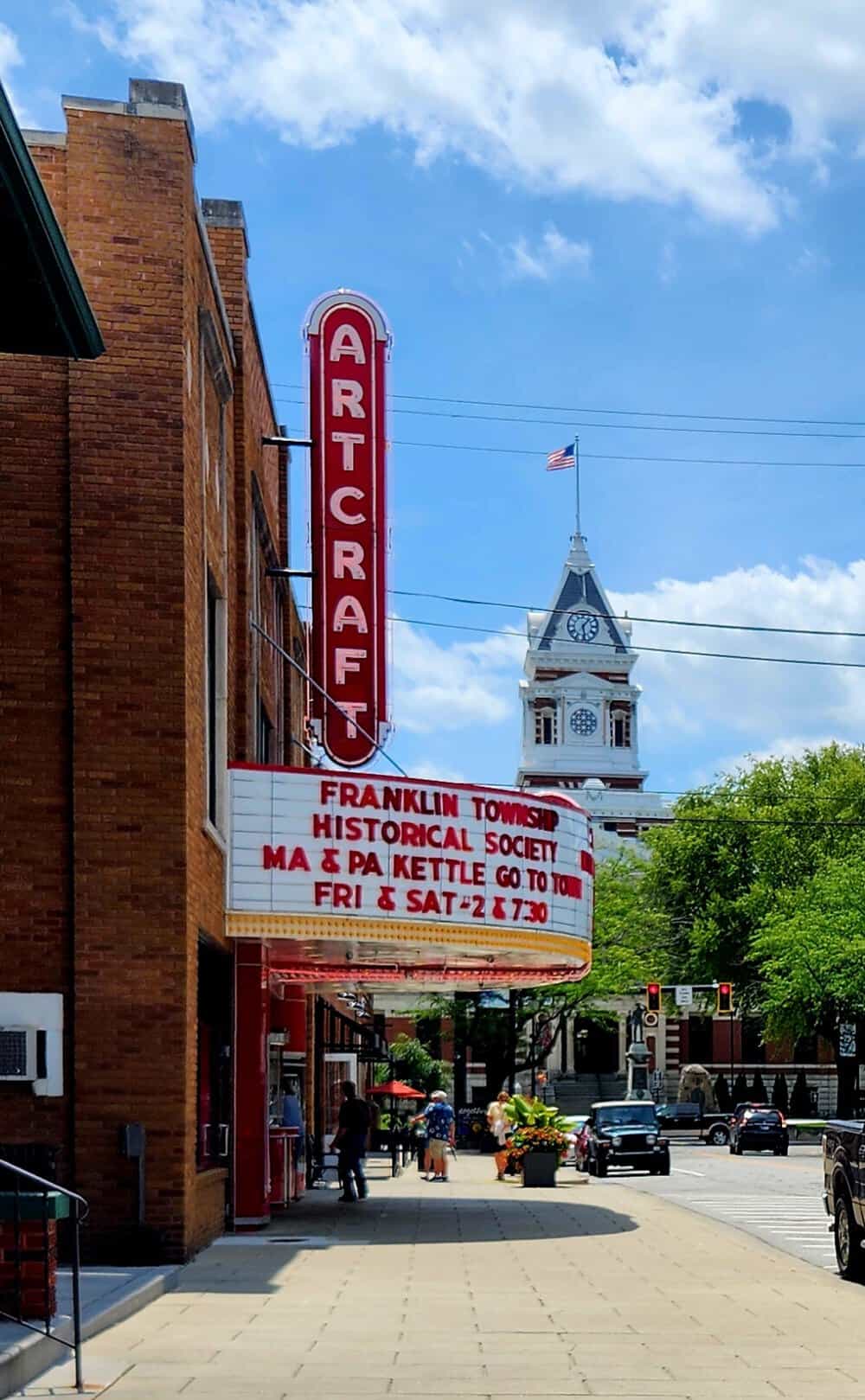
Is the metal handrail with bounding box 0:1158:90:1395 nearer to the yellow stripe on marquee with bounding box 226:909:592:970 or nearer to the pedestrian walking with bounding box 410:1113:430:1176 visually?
the yellow stripe on marquee with bounding box 226:909:592:970

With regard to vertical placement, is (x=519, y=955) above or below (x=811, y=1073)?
above

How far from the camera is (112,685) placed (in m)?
19.0

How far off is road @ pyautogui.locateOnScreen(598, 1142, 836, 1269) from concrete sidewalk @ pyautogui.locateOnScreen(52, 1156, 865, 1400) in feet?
2.75

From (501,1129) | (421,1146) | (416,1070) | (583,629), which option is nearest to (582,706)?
(583,629)

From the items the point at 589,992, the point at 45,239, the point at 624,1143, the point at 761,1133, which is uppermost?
the point at 45,239

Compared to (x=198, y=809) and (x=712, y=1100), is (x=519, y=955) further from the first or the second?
(x=712, y=1100)

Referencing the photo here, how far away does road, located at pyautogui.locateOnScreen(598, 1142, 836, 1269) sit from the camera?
24.6 m

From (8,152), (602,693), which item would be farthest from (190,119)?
(602,693)

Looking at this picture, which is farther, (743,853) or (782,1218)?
(743,853)

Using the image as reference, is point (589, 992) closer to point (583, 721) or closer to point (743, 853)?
point (743, 853)

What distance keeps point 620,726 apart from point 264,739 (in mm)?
89488

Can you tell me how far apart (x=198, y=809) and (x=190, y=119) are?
6.81m

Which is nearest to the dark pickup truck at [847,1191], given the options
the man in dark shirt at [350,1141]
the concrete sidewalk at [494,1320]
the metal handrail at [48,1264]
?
the concrete sidewalk at [494,1320]

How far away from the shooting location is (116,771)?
18.9 meters
